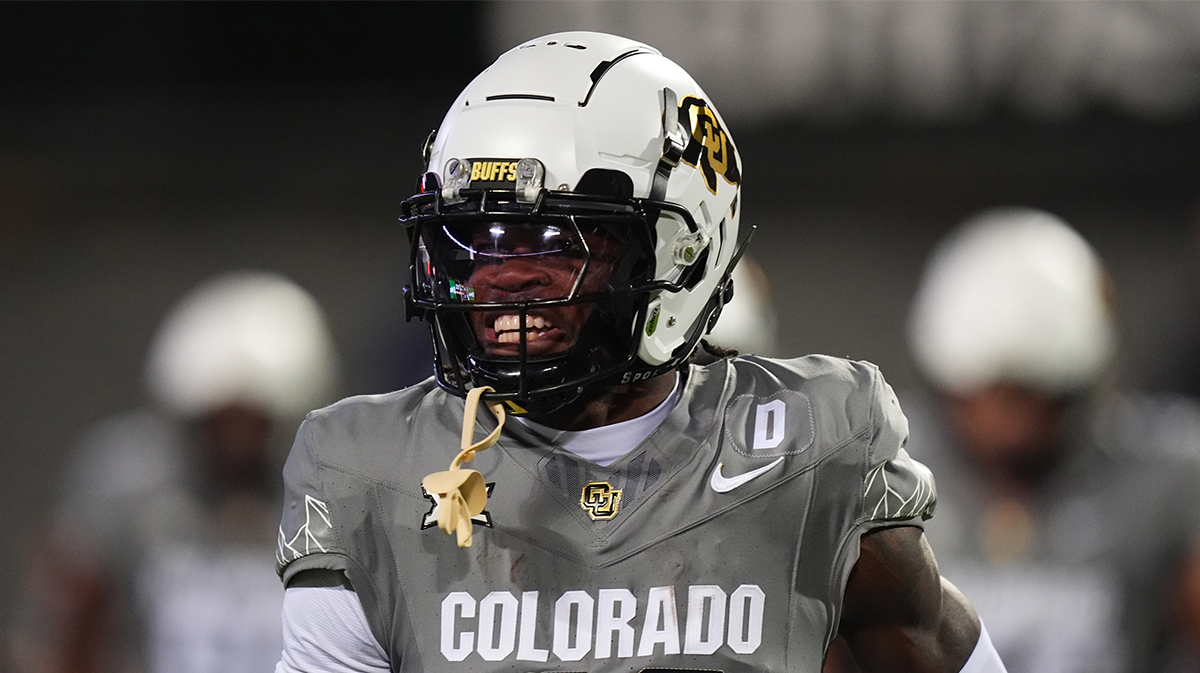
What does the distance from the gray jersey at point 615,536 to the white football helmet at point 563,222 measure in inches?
3.8

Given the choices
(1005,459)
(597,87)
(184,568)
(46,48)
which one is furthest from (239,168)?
(597,87)

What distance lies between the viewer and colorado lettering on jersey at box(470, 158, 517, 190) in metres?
1.58

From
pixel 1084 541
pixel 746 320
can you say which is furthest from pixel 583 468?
pixel 1084 541

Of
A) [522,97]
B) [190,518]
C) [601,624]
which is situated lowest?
[190,518]

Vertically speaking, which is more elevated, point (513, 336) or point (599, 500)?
point (513, 336)

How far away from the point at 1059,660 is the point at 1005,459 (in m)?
0.50

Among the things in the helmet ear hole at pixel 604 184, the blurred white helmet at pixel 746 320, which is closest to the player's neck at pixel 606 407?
the helmet ear hole at pixel 604 184

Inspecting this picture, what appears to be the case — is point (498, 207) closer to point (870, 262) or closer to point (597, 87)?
point (597, 87)

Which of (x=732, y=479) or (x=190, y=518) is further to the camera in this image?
(x=190, y=518)

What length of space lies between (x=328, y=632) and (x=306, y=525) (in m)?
0.11

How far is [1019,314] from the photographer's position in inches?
151

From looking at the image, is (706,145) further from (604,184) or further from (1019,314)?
(1019,314)

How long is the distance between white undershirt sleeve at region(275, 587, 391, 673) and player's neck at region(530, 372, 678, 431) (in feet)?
0.94

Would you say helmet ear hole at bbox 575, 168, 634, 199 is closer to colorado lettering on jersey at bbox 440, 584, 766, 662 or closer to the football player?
the football player
